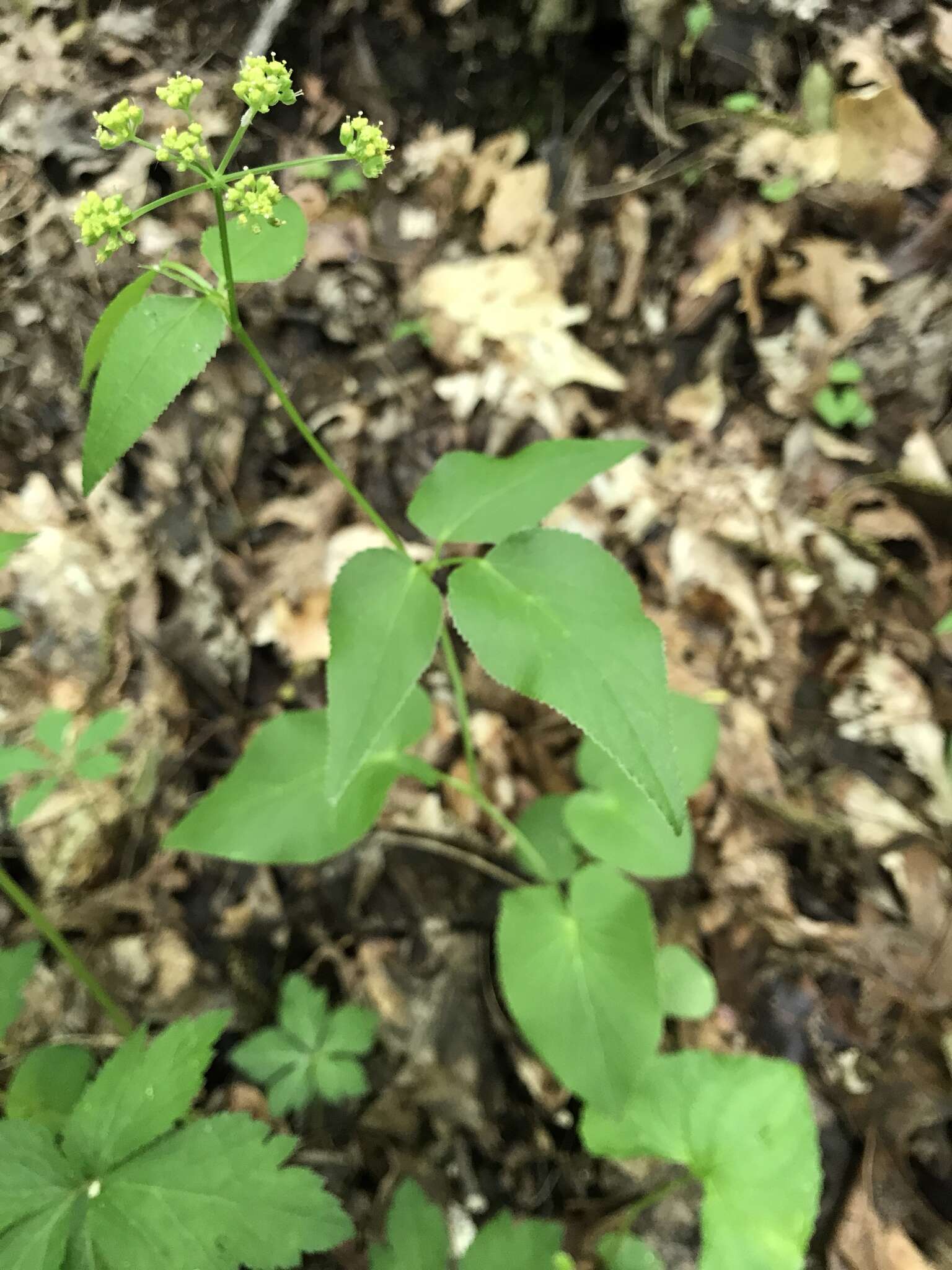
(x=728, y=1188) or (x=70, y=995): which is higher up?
(x=70, y=995)

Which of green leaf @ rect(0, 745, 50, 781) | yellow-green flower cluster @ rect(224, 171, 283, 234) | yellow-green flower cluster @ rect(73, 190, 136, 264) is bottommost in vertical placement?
green leaf @ rect(0, 745, 50, 781)

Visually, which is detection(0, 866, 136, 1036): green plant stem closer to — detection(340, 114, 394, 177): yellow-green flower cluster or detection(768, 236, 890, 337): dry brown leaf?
detection(340, 114, 394, 177): yellow-green flower cluster

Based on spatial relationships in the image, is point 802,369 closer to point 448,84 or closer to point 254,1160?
point 448,84

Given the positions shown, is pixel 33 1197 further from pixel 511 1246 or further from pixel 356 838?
pixel 511 1246

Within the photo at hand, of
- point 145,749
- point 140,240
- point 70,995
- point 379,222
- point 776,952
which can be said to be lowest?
point 776,952

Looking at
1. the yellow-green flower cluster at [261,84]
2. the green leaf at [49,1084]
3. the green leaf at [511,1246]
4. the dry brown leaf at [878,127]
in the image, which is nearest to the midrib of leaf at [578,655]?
the yellow-green flower cluster at [261,84]

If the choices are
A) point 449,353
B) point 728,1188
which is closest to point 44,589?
point 449,353

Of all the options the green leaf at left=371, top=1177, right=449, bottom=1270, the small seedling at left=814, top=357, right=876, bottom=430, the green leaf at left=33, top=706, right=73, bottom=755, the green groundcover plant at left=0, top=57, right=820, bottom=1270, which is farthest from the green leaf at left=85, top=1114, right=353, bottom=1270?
the small seedling at left=814, top=357, right=876, bottom=430
